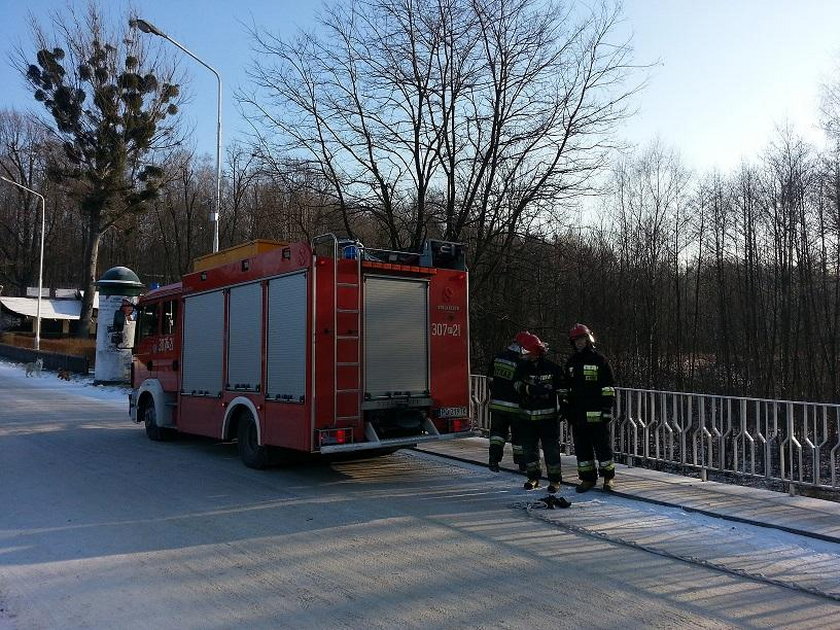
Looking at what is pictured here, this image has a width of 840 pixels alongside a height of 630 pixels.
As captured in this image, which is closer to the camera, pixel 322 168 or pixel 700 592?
pixel 700 592

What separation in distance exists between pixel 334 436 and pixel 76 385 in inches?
833

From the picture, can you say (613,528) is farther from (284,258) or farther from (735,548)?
(284,258)

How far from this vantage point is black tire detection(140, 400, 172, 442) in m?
11.6

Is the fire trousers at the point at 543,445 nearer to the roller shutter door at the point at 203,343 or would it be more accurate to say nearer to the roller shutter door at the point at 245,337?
the roller shutter door at the point at 245,337

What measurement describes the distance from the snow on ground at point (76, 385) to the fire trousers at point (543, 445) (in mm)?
14467

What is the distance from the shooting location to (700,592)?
4609 millimetres

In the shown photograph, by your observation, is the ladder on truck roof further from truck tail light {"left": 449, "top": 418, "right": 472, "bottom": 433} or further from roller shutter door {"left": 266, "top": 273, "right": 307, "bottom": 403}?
truck tail light {"left": 449, "top": 418, "right": 472, "bottom": 433}

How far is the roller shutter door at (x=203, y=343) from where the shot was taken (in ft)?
31.6

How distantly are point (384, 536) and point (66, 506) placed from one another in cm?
356

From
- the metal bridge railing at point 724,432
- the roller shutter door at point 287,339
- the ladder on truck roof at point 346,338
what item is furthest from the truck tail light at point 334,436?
the metal bridge railing at point 724,432

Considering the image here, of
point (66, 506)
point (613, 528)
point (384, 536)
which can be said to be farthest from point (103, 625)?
point (613, 528)

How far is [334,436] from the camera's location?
7.61m

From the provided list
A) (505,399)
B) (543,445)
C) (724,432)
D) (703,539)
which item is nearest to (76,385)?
(505,399)

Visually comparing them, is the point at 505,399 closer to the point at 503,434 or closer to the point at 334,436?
the point at 503,434
